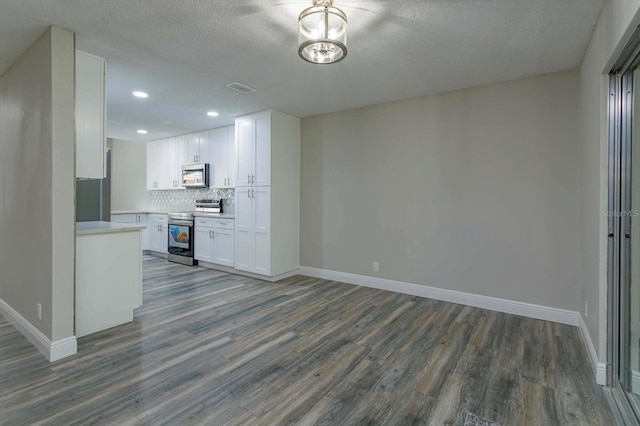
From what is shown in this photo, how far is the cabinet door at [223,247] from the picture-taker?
522cm

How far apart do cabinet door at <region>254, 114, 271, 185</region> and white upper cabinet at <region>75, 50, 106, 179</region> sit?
86.3 inches

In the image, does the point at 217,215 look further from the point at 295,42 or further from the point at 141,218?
the point at 295,42

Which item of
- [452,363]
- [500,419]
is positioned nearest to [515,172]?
[452,363]

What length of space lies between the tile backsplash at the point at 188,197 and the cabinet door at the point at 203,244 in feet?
2.16

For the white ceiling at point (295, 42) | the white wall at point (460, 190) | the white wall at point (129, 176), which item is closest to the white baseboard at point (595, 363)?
the white wall at point (460, 190)

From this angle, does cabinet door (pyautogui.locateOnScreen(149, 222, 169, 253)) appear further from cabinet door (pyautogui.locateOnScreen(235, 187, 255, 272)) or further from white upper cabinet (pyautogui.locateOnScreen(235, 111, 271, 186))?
white upper cabinet (pyautogui.locateOnScreen(235, 111, 271, 186))

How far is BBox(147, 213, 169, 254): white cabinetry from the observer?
6.49 meters

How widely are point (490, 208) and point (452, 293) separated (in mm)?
1109

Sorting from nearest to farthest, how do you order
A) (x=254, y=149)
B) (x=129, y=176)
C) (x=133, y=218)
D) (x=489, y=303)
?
(x=489, y=303)
(x=254, y=149)
(x=133, y=218)
(x=129, y=176)

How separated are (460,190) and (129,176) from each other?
24.1 feet

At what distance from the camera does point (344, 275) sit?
470cm

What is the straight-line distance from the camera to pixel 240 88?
3.76 meters

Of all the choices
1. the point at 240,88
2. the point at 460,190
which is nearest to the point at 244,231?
the point at 240,88

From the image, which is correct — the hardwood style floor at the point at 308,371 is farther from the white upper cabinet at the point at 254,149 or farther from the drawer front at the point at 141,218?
the drawer front at the point at 141,218
